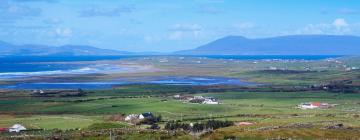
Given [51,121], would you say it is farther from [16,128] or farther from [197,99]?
[197,99]

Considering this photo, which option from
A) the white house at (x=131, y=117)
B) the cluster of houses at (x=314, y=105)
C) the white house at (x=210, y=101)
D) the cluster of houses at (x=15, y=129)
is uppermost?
the white house at (x=210, y=101)

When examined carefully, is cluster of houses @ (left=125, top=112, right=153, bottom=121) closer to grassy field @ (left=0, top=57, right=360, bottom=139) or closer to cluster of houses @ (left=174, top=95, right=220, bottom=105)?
grassy field @ (left=0, top=57, right=360, bottom=139)

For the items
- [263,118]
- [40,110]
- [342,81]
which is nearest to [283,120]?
[263,118]

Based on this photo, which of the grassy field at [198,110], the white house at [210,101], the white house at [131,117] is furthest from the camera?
the white house at [210,101]

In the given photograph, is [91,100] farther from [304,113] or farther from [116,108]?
[304,113]

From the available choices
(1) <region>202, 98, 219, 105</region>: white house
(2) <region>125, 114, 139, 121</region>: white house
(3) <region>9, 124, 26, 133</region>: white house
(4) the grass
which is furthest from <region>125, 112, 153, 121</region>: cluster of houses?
(1) <region>202, 98, 219, 105</region>: white house

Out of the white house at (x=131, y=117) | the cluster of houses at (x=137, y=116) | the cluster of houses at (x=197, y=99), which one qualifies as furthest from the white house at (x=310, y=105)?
the white house at (x=131, y=117)

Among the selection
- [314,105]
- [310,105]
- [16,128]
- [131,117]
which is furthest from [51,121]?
[314,105]

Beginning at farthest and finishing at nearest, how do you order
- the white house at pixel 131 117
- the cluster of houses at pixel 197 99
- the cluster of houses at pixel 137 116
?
the cluster of houses at pixel 197 99, the white house at pixel 131 117, the cluster of houses at pixel 137 116

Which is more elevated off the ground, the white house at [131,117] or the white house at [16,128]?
the white house at [131,117]

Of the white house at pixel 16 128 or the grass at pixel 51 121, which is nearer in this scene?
the white house at pixel 16 128

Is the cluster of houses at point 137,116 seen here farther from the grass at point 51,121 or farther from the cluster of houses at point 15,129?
the cluster of houses at point 15,129
